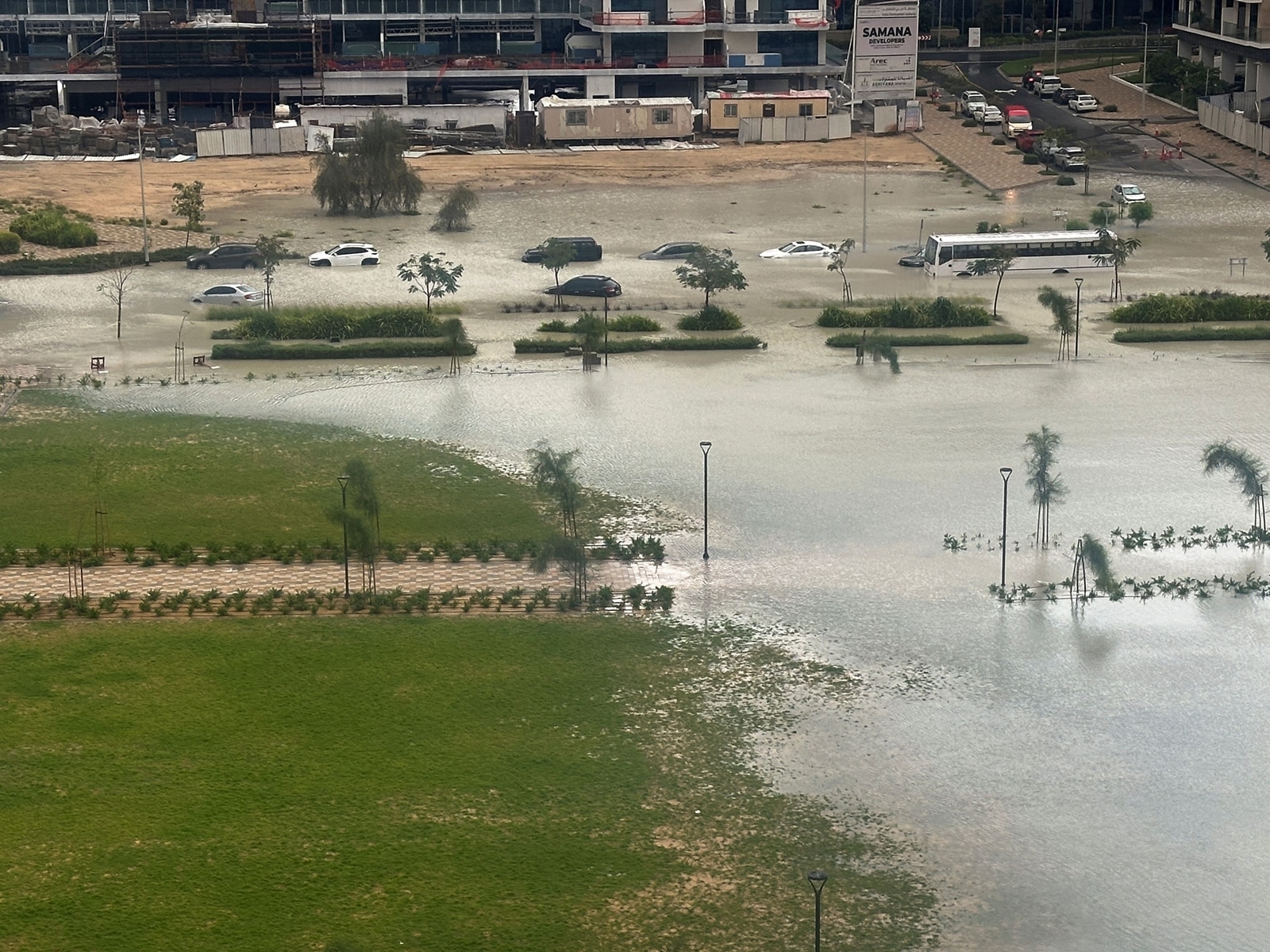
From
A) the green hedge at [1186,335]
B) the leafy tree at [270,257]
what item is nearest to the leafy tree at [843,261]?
the green hedge at [1186,335]

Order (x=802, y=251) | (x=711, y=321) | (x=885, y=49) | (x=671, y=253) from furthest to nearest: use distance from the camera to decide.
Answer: (x=885, y=49) → (x=802, y=251) → (x=671, y=253) → (x=711, y=321)

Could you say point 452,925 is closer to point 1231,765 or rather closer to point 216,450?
point 1231,765

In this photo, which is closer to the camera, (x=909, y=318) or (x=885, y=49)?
(x=909, y=318)

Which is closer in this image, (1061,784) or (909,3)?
(1061,784)

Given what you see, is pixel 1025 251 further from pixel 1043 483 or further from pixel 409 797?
pixel 409 797

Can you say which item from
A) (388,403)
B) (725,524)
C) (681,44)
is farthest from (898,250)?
(681,44)

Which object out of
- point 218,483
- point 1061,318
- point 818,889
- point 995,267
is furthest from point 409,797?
point 995,267

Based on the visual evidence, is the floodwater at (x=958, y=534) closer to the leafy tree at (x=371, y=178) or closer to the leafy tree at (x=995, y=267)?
the leafy tree at (x=995, y=267)
